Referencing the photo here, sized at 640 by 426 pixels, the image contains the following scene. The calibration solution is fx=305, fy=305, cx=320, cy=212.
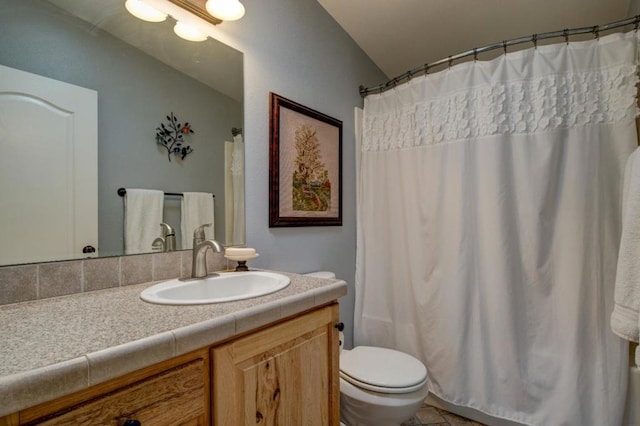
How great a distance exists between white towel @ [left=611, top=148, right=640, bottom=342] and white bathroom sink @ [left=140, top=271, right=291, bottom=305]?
48.3 inches

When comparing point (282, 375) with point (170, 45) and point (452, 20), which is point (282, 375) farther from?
point (452, 20)

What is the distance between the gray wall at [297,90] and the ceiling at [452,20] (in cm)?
14

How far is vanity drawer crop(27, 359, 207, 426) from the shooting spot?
1.72ft

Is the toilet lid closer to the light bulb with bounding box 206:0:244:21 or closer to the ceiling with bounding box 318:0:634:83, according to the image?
the light bulb with bounding box 206:0:244:21

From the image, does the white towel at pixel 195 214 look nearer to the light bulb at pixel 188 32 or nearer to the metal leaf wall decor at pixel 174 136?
the metal leaf wall decor at pixel 174 136

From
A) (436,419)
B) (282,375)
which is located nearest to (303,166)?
(282,375)

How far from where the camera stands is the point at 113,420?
561mm

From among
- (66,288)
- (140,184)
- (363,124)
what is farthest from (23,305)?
(363,124)

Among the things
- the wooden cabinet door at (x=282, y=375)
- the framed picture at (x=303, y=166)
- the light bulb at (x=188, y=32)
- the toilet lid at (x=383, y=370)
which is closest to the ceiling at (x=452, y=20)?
the framed picture at (x=303, y=166)

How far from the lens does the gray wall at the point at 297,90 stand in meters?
1.44

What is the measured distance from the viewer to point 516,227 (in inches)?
63.1

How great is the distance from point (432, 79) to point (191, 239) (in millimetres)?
1620

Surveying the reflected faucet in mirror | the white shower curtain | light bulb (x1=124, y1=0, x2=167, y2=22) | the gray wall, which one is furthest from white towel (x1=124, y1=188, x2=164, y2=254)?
the white shower curtain

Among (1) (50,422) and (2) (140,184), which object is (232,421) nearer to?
(1) (50,422)
